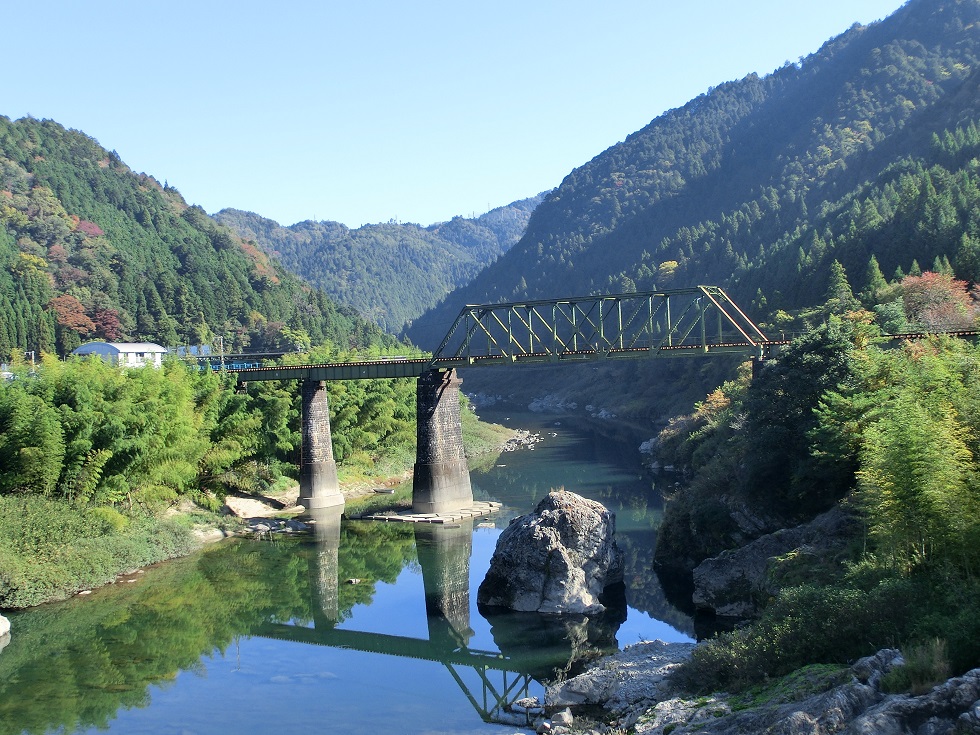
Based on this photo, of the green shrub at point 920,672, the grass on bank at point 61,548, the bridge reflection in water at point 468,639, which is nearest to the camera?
the green shrub at point 920,672

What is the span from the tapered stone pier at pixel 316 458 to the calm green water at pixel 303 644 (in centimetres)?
901

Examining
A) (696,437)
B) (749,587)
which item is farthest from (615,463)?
(749,587)

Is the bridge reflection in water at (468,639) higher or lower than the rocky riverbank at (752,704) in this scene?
lower

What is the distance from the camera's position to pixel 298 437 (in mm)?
60469

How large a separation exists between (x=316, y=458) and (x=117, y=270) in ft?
303

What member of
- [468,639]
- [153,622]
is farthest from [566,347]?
[153,622]

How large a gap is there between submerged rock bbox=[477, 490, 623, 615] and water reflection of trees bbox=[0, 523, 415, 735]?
665 centimetres

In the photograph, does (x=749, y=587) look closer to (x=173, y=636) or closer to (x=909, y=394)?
(x=909, y=394)

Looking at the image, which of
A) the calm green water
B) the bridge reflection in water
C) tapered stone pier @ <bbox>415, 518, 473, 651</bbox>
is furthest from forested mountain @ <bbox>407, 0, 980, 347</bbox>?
the bridge reflection in water

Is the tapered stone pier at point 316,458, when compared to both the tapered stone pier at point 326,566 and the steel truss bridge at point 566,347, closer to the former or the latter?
the tapered stone pier at point 326,566

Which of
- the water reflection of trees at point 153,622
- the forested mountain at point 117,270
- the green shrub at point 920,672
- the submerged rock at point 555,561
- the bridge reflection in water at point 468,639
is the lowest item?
the bridge reflection in water at point 468,639

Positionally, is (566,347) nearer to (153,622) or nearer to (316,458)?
(316,458)

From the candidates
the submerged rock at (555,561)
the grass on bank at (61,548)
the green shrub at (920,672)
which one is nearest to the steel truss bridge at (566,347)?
the submerged rock at (555,561)

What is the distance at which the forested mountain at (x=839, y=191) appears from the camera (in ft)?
275
